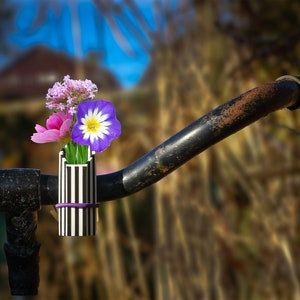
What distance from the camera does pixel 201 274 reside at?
1.88m

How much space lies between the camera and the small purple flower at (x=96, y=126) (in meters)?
0.62

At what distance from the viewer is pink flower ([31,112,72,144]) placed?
63cm

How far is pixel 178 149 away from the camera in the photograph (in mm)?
642

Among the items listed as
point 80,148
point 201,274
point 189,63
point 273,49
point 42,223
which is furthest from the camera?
point 42,223

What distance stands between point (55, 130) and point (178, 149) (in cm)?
11

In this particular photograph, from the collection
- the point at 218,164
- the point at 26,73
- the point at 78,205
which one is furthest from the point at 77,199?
the point at 26,73

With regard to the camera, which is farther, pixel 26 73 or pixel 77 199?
pixel 26 73

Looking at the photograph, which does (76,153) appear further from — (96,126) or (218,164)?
(218,164)

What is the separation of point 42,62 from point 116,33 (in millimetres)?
2739

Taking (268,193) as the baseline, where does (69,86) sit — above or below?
below

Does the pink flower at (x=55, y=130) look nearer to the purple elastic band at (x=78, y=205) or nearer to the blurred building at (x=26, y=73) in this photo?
the purple elastic band at (x=78, y=205)

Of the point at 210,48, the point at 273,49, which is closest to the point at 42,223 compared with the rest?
the point at 210,48

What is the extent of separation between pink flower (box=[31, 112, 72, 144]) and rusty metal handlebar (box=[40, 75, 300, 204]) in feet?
0.14

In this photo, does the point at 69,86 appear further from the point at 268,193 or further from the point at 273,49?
the point at 268,193
